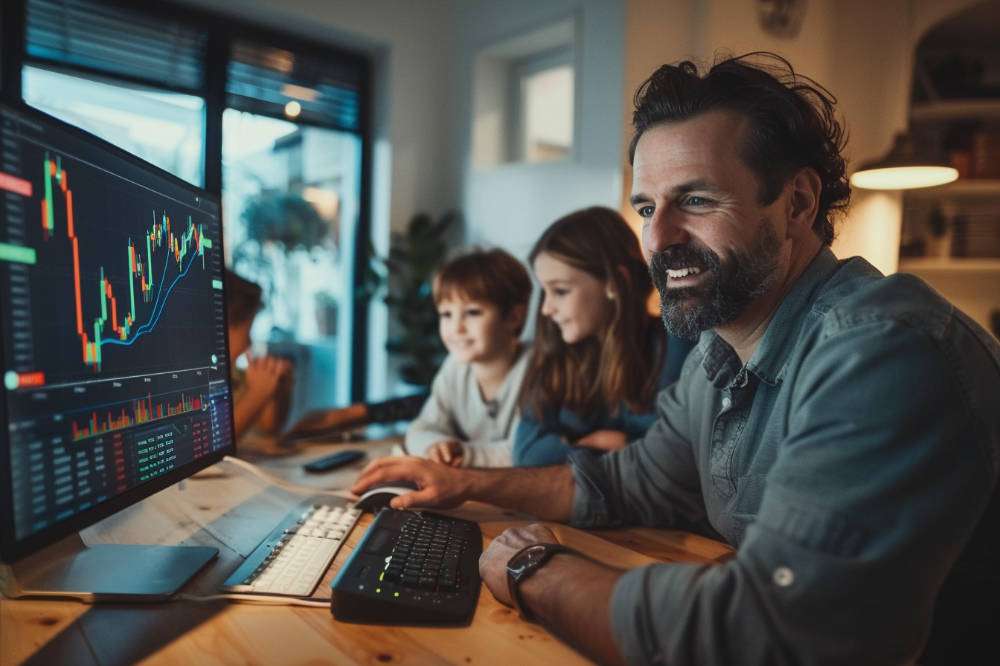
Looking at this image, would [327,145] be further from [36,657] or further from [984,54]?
[984,54]

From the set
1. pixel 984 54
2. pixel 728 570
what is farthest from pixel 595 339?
pixel 984 54

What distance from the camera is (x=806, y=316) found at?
0.86 m

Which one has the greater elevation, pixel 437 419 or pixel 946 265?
pixel 946 265

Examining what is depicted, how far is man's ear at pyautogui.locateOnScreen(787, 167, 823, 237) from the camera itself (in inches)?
37.0

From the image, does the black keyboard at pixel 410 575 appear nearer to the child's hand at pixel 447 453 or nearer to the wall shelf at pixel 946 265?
the child's hand at pixel 447 453

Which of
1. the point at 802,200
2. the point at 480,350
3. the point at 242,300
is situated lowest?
the point at 480,350

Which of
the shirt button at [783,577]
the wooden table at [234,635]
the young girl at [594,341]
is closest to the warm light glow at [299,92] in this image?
the young girl at [594,341]

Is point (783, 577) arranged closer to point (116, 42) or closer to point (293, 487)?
point (293, 487)

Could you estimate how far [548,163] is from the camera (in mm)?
3082

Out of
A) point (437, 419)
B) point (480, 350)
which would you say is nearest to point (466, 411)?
point (437, 419)

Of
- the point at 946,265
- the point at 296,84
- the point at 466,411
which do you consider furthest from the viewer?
the point at 296,84

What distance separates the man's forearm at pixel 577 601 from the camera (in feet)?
2.15

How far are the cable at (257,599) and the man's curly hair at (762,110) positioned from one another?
2.63ft

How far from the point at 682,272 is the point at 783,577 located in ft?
1.58
